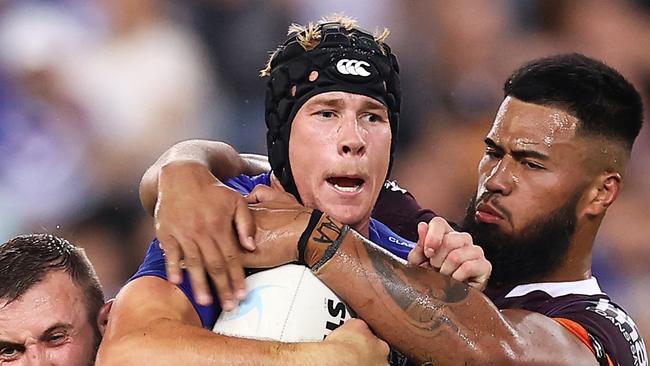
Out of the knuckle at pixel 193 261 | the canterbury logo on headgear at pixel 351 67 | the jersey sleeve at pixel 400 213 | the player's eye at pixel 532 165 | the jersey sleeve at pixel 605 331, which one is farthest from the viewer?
the jersey sleeve at pixel 400 213

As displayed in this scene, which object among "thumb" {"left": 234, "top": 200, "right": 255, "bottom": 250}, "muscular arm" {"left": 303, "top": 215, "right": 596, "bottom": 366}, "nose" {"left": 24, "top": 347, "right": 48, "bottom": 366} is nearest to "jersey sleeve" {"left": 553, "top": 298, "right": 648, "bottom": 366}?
"muscular arm" {"left": 303, "top": 215, "right": 596, "bottom": 366}

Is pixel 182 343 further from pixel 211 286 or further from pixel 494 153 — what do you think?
pixel 494 153

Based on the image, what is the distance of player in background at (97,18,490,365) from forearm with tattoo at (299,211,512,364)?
0.06m

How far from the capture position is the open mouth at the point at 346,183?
2.92 metres

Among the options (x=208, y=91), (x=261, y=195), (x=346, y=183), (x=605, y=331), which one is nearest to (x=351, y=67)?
(x=346, y=183)

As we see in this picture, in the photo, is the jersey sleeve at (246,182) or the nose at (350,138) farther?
the jersey sleeve at (246,182)

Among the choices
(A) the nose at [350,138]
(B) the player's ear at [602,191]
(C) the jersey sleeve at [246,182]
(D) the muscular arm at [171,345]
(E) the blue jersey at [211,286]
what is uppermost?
(A) the nose at [350,138]

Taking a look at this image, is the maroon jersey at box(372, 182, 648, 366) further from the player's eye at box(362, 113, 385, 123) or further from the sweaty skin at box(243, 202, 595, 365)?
the player's eye at box(362, 113, 385, 123)

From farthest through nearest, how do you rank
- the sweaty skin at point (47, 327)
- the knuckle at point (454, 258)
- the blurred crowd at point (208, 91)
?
the blurred crowd at point (208, 91) < the sweaty skin at point (47, 327) < the knuckle at point (454, 258)

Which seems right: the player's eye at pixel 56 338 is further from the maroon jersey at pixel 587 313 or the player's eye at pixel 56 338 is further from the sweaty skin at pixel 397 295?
the maroon jersey at pixel 587 313

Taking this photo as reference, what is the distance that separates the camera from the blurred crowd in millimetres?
5074

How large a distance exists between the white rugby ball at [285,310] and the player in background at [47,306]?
63 cm

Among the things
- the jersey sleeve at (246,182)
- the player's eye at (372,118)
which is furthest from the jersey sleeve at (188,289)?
the player's eye at (372,118)

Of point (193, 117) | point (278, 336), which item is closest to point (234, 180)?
point (278, 336)
